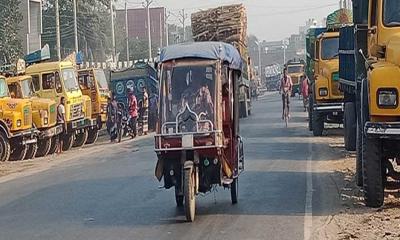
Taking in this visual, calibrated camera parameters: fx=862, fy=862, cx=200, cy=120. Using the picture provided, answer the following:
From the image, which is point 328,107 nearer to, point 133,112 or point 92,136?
point 133,112

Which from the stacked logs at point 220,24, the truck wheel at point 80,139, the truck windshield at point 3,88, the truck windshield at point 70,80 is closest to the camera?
the truck windshield at point 3,88

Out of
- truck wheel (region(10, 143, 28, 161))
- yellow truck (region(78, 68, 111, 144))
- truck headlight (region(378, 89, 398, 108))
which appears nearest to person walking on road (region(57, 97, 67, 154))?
truck wheel (region(10, 143, 28, 161))

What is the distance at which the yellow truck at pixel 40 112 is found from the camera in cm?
2745

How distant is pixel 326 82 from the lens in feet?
82.0

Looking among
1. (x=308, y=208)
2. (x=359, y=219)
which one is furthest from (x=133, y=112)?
(x=359, y=219)

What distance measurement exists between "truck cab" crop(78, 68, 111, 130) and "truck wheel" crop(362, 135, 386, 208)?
2345cm

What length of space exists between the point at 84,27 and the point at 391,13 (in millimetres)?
53732

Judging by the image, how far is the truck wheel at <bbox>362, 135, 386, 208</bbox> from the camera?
11.6 meters

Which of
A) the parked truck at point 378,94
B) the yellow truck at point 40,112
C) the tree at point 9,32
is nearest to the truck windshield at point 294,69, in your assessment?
the tree at point 9,32

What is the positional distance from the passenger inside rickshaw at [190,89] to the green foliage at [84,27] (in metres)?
49.6

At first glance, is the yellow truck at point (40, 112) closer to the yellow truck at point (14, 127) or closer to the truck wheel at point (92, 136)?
the yellow truck at point (14, 127)

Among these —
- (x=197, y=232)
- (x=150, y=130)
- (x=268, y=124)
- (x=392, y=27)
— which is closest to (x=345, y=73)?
(x=392, y=27)

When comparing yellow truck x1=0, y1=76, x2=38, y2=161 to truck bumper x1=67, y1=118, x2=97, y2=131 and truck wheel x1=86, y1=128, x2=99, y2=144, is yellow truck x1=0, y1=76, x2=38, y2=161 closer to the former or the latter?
truck bumper x1=67, y1=118, x2=97, y2=131

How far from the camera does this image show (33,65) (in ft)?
101
